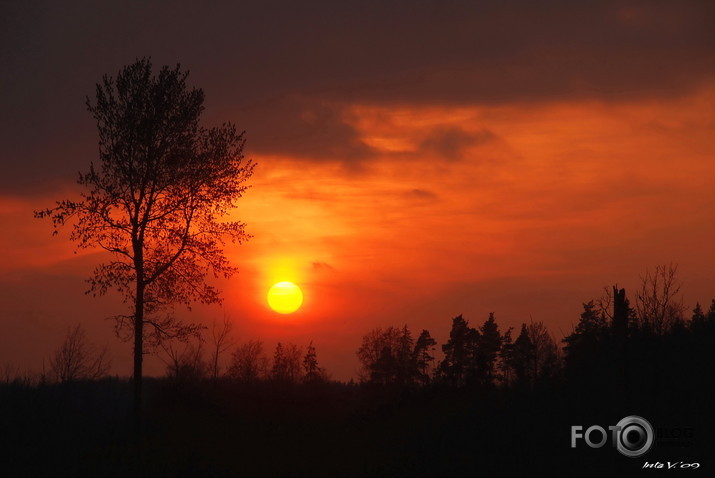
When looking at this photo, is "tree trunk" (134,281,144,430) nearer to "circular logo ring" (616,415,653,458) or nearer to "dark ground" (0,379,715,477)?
"dark ground" (0,379,715,477)

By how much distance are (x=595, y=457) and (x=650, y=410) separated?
10.8 feet

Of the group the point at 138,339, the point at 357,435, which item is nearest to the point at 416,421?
the point at 357,435

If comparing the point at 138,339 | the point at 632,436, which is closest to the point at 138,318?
the point at 138,339

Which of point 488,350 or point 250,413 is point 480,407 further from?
point 488,350

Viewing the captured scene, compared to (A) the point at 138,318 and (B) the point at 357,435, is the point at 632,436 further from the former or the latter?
(A) the point at 138,318

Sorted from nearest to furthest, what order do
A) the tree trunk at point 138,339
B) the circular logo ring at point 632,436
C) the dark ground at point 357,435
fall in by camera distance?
the circular logo ring at point 632,436 → the dark ground at point 357,435 → the tree trunk at point 138,339

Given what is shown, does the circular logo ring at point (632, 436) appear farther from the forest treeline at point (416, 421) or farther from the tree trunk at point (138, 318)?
the tree trunk at point (138, 318)

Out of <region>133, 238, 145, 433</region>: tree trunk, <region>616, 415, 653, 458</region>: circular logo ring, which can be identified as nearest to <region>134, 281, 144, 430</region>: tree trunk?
<region>133, 238, 145, 433</region>: tree trunk

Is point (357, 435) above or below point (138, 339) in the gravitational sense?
below

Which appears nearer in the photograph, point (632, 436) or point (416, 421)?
point (632, 436)

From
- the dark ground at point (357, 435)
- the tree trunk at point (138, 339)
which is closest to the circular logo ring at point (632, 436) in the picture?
the dark ground at point (357, 435)

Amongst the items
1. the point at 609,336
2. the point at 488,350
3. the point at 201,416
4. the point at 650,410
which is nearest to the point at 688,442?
the point at 650,410

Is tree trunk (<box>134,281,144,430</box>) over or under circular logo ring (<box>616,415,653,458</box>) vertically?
over

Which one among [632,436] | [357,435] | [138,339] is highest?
[138,339]
